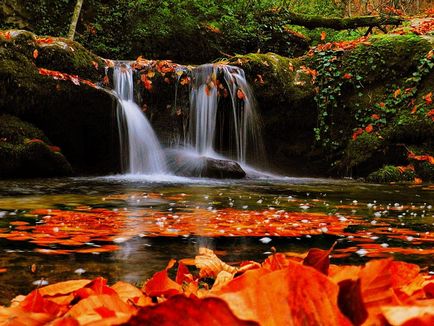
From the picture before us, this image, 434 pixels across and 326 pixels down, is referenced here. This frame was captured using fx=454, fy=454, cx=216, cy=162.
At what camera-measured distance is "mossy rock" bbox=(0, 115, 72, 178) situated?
877 centimetres

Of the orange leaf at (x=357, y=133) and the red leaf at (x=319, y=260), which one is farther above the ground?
the orange leaf at (x=357, y=133)

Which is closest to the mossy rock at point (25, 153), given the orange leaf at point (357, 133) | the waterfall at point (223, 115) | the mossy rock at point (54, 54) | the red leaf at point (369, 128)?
the mossy rock at point (54, 54)

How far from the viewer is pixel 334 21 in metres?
18.2

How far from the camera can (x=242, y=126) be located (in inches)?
481

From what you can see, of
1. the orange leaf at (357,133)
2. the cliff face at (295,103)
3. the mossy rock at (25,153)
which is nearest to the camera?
the mossy rock at (25,153)

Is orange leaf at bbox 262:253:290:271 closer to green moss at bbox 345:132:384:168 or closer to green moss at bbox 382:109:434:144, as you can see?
green moss at bbox 345:132:384:168

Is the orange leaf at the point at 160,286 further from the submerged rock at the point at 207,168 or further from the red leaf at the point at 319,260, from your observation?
the submerged rock at the point at 207,168

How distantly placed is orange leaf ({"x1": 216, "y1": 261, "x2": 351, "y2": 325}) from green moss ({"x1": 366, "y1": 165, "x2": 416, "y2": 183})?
984 centimetres

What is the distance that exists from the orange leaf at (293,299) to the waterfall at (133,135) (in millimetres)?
10016

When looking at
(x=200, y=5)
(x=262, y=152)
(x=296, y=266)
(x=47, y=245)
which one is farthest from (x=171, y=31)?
(x=296, y=266)

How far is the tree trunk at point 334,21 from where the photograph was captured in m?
17.4

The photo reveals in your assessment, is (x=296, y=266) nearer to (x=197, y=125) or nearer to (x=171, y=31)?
(x=197, y=125)

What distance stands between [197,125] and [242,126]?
121cm

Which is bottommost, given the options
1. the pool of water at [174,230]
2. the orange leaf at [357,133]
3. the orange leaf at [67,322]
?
the pool of water at [174,230]
